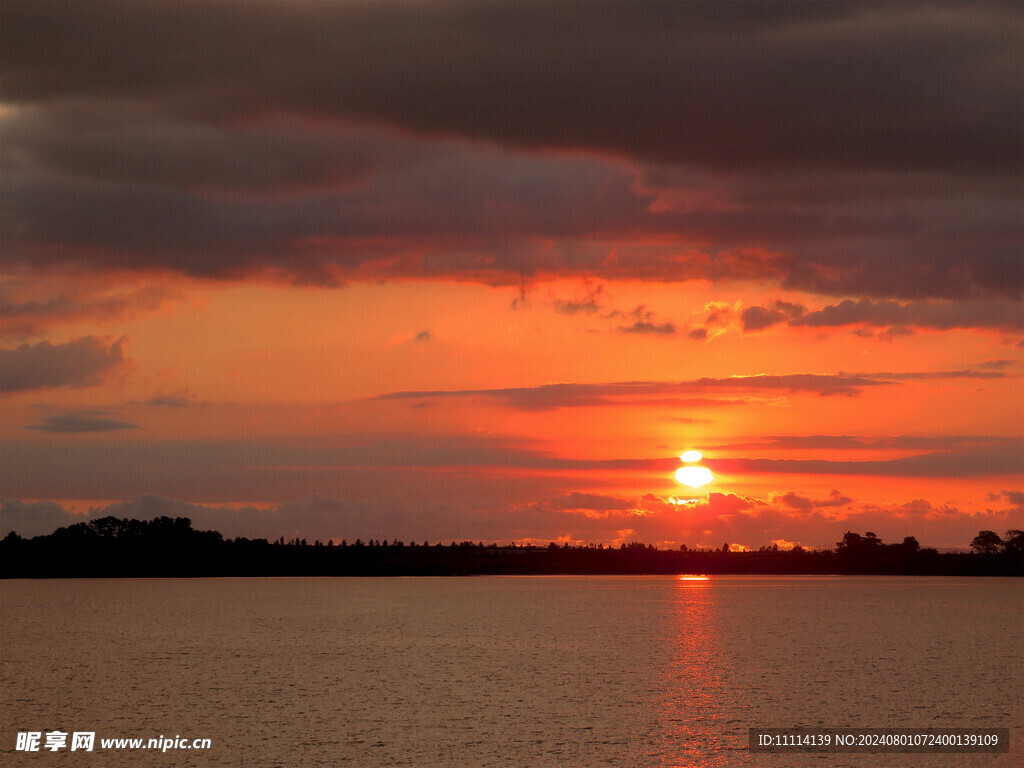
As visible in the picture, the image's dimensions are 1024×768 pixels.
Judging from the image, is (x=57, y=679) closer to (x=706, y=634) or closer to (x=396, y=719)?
(x=396, y=719)

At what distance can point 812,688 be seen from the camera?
88188mm

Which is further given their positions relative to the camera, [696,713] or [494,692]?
[494,692]

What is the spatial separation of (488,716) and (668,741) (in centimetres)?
1340

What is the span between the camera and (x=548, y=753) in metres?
60.2

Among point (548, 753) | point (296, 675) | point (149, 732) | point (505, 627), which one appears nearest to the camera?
point (548, 753)

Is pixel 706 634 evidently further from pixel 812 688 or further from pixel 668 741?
pixel 668 741

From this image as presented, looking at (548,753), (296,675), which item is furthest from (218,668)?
(548,753)

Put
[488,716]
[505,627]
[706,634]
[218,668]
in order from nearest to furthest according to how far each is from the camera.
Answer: [488,716], [218,668], [706,634], [505,627]

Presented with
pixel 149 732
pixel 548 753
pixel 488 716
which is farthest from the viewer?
pixel 488 716

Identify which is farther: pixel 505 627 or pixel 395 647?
pixel 505 627

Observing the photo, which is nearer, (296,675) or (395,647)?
(296,675)

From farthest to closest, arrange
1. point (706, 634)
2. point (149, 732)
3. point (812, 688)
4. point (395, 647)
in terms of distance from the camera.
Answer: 1. point (706, 634)
2. point (395, 647)
3. point (812, 688)
4. point (149, 732)

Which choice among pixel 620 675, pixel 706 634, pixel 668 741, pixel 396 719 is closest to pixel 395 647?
pixel 620 675

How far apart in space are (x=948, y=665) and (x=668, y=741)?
177ft
